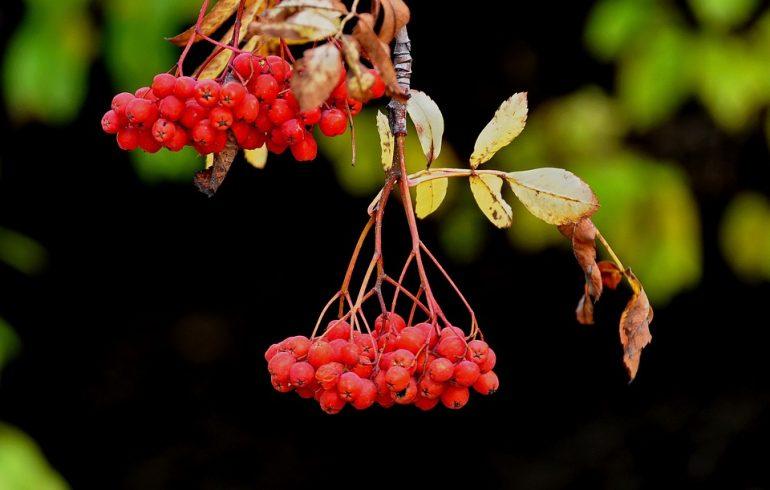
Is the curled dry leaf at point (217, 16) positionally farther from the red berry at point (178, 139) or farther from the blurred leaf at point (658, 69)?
the blurred leaf at point (658, 69)

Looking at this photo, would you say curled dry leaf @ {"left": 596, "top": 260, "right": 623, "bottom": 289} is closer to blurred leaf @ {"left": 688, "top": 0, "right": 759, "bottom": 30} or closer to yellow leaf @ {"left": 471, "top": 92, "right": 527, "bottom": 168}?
yellow leaf @ {"left": 471, "top": 92, "right": 527, "bottom": 168}

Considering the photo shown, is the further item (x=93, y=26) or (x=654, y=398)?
(x=654, y=398)

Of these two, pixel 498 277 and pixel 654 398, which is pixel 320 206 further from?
pixel 654 398

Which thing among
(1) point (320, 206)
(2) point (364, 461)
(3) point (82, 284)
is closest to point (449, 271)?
(1) point (320, 206)

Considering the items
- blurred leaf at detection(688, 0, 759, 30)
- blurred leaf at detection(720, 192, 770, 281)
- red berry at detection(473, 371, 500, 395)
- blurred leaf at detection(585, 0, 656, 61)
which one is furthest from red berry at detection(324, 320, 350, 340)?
blurred leaf at detection(720, 192, 770, 281)

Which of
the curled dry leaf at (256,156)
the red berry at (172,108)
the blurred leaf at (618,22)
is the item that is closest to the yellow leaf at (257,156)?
the curled dry leaf at (256,156)

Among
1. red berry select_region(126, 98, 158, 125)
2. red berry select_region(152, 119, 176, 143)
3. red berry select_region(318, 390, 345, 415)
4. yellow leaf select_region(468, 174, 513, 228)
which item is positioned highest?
red berry select_region(126, 98, 158, 125)

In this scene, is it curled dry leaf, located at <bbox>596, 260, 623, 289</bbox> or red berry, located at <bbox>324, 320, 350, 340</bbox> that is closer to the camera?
red berry, located at <bbox>324, 320, 350, 340</bbox>
